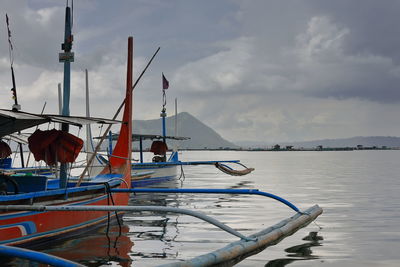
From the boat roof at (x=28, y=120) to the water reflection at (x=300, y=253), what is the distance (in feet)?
20.4

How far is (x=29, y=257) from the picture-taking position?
7.57 metres

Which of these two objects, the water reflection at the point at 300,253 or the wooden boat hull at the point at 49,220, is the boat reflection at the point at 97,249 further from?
the water reflection at the point at 300,253

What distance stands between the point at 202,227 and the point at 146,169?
18289 millimetres

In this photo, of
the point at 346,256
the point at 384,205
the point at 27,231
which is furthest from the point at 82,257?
the point at 384,205

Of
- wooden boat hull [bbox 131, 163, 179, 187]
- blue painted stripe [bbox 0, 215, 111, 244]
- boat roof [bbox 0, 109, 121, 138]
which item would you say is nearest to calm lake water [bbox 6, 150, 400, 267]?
blue painted stripe [bbox 0, 215, 111, 244]

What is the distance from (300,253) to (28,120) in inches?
307

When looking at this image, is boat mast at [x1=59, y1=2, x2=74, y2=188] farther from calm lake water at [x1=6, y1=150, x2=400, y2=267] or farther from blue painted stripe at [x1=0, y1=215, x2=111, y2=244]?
calm lake water at [x1=6, y1=150, x2=400, y2=267]

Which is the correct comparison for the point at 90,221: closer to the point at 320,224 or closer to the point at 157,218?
the point at 157,218

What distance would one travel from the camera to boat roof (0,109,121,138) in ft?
37.8

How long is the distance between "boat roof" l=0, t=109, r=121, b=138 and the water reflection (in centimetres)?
623

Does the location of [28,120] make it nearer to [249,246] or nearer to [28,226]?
[28,226]

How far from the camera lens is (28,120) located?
1284 centimetres

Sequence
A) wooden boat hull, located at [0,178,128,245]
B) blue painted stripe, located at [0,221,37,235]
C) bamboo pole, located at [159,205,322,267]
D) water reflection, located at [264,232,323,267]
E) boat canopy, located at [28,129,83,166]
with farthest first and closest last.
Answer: boat canopy, located at [28,129,83,166] < blue painted stripe, located at [0,221,37,235] < water reflection, located at [264,232,323,267] < wooden boat hull, located at [0,178,128,245] < bamboo pole, located at [159,205,322,267]

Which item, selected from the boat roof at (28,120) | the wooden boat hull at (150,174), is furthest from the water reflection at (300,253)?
the wooden boat hull at (150,174)
